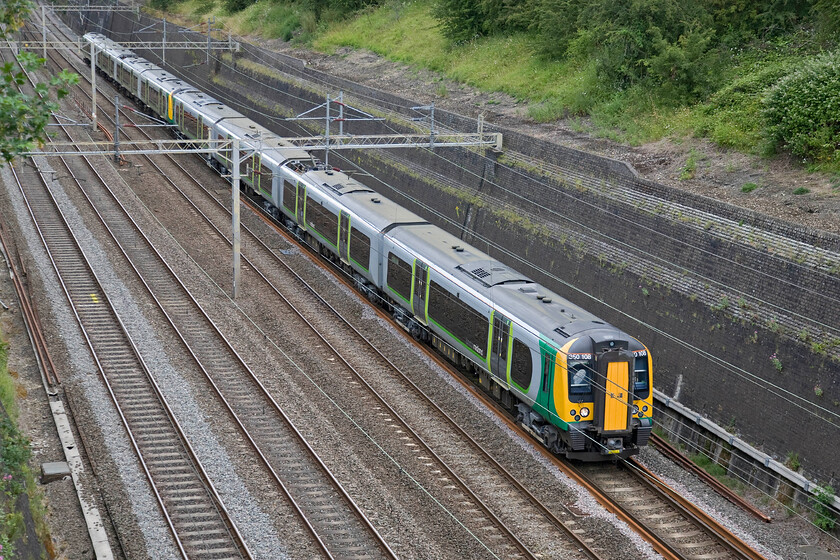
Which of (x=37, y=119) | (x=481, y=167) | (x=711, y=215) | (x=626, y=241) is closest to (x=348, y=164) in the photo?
(x=481, y=167)

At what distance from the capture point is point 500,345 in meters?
17.3

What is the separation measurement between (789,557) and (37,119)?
483 inches

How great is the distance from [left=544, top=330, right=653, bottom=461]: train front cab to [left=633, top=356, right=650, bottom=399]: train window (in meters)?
0.07

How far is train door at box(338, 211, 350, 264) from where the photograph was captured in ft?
79.3

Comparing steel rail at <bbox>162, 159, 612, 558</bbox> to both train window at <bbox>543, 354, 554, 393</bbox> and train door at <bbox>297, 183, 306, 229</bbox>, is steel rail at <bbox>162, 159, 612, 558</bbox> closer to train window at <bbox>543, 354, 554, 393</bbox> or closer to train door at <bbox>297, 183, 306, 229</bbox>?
train door at <bbox>297, 183, 306, 229</bbox>

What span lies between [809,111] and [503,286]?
8.88 metres

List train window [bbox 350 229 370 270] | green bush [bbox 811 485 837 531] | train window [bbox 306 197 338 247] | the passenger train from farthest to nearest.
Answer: train window [bbox 306 197 338 247]
train window [bbox 350 229 370 270]
the passenger train
green bush [bbox 811 485 837 531]

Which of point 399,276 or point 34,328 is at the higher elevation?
point 399,276

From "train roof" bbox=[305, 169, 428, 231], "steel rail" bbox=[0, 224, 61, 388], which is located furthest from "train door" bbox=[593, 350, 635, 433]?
"steel rail" bbox=[0, 224, 61, 388]

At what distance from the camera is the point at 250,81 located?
48.6m

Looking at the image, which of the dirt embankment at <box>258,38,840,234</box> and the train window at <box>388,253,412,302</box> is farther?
the train window at <box>388,253,412,302</box>

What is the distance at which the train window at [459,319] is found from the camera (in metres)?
18.0

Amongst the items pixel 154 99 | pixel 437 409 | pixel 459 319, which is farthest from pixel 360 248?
pixel 154 99

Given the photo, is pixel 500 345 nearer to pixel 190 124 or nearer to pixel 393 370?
pixel 393 370
